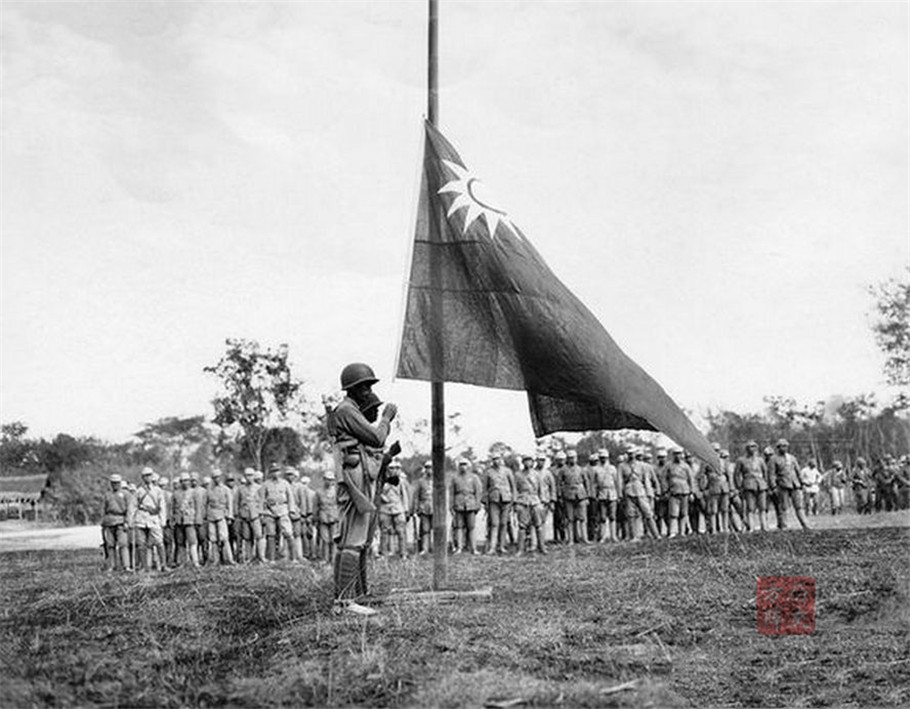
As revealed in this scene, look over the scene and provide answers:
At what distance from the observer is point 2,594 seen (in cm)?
1309

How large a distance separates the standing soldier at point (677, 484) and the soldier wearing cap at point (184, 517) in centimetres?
888

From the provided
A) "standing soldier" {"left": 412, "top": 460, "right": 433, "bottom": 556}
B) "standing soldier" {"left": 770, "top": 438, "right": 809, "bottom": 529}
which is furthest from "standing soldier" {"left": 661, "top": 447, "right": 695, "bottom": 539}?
"standing soldier" {"left": 412, "top": 460, "right": 433, "bottom": 556}

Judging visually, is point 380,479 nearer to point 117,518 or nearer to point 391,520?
point 391,520

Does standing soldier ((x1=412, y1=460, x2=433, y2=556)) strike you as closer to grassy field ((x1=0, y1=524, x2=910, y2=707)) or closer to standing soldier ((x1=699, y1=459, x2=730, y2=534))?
standing soldier ((x1=699, y1=459, x2=730, y2=534))

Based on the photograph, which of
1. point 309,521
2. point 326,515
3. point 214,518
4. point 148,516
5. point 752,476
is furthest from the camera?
point 309,521

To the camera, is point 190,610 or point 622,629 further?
point 190,610

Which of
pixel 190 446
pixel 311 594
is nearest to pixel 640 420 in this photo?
pixel 311 594

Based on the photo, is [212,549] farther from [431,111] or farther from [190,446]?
[190,446]

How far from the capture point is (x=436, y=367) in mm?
8492

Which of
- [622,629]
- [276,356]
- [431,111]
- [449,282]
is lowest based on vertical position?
[622,629]

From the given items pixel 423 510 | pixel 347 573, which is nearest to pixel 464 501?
pixel 423 510

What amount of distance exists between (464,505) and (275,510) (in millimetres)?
3370

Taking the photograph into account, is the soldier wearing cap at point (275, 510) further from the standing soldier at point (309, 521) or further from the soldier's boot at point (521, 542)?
the soldier's boot at point (521, 542)

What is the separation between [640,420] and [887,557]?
5.71 m
